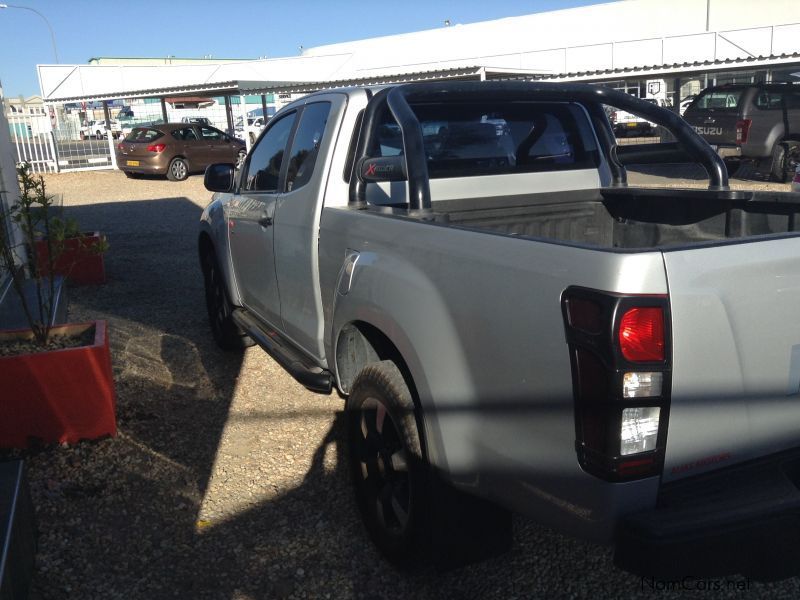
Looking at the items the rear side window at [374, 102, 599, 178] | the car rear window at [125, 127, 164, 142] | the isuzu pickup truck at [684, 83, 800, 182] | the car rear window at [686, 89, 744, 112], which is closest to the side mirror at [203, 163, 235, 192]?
the rear side window at [374, 102, 599, 178]

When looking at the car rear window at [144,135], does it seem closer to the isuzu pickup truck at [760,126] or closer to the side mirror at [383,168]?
the isuzu pickup truck at [760,126]

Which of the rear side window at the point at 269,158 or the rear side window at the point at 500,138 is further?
the rear side window at the point at 269,158

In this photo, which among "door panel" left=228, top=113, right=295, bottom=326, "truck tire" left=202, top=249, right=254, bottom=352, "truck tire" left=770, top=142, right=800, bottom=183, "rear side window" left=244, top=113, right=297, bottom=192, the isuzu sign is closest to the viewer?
"door panel" left=228, top=113, right=295, bottom=326

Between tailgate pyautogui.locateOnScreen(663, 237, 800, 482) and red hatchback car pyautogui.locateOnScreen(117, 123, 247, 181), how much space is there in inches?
797

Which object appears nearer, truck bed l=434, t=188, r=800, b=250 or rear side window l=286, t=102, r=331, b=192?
truck bed l=434, t=188, r=800, b=250

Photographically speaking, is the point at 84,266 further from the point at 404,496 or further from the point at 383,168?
the point at 404,496

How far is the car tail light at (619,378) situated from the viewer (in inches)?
74.7

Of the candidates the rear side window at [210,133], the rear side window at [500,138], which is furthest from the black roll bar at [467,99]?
the rear side window at [210,133]

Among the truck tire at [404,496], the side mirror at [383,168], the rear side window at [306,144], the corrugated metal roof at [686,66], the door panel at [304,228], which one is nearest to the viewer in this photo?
the truck tire at [404,496]

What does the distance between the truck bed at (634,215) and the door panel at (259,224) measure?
1.10 m

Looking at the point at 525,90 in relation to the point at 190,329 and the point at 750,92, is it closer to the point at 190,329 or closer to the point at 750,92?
the point at 190,329

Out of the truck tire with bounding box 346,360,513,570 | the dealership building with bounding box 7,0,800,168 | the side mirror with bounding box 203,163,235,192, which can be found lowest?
the truck tire with bounding box 346,360,513,570

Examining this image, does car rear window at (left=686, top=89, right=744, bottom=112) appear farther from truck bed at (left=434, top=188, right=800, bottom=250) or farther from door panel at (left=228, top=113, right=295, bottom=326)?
door panel at (left=228, top=113, right=295, bottom=326)

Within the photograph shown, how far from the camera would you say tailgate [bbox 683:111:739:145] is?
15.5 metres
